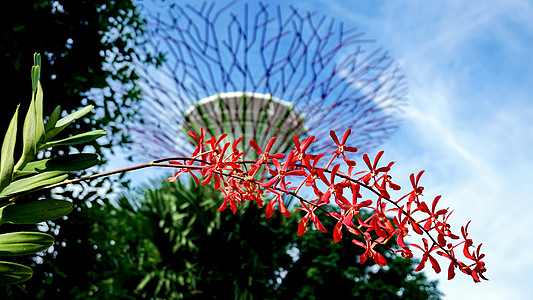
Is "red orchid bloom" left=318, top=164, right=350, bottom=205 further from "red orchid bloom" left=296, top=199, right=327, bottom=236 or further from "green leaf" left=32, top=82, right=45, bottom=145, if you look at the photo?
"green leaf" left=32, top=82, right=45, bottom=145

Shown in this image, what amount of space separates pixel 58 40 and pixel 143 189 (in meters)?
2.01

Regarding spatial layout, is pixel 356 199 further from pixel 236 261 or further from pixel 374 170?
pixel 236 261

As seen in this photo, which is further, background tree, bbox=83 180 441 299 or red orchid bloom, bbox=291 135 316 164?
background tree, bbox=83 180 441 299

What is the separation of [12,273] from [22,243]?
4 cm

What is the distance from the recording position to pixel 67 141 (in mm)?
686

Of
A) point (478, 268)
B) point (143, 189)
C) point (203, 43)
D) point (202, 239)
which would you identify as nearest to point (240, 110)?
point (203, 43)

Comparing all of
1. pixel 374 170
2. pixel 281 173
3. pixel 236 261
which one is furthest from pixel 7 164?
pixel 236 261

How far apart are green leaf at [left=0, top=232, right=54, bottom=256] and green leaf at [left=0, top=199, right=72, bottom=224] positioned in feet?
0.07

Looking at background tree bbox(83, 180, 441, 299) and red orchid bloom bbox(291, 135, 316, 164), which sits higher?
background tree bbox(83, 180, 441, 299)

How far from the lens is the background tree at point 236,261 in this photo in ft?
9.59

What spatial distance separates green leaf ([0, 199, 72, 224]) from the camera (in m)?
0.60

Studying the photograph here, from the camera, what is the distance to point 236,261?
294 cm

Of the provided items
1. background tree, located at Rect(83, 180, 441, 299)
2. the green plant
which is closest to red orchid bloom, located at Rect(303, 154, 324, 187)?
the green plant

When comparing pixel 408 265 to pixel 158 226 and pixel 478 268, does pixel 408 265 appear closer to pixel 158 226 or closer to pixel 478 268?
pixel 158 226
